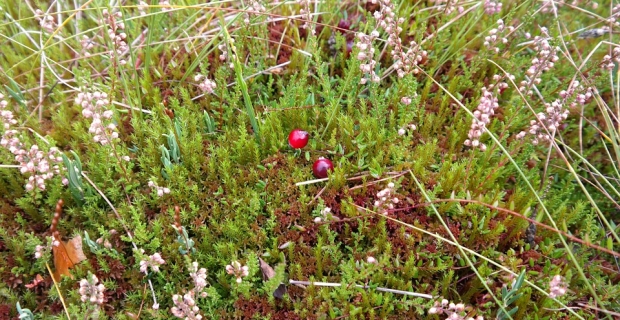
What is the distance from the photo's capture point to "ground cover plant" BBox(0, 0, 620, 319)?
2.77 m

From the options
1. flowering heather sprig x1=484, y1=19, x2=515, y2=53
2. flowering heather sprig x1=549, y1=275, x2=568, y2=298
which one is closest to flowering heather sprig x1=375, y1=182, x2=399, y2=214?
flowering heather sprig x1=549, y1=275, x2=568, y2=298

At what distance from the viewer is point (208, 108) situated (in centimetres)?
360

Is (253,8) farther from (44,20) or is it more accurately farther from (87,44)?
(44,20)

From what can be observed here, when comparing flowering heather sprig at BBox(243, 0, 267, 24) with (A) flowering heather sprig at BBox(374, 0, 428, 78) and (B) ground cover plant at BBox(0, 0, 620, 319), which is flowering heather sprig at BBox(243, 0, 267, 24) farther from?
(A) flowering heather sprig at BBox(374, 0, 428, 78)

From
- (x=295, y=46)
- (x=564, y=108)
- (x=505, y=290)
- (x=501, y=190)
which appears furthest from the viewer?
(x=295, y=46)

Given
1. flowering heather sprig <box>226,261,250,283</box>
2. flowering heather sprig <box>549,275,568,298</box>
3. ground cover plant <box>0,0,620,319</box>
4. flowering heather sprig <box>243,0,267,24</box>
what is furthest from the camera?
flowering heather sprig <box>243,0,267,24</box>

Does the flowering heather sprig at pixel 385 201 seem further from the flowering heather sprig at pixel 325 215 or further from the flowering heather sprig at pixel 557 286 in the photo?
the flowering heather sprig at pixel 557 286

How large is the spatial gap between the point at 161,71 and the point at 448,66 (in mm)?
2398

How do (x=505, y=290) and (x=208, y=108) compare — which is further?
(x=208, y=108)

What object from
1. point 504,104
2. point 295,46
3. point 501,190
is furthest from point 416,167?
point 295,46

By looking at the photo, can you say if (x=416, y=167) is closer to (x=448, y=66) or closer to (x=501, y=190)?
(x=501, y=190)

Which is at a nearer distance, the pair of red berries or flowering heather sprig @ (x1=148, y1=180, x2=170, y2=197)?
flowering heather sprig @ (x1=148, y1=180, x2=170, y2=197)

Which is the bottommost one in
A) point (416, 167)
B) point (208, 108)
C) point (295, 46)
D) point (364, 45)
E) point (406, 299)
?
point (406, 299)

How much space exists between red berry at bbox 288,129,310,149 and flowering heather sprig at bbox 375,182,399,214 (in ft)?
2.20
